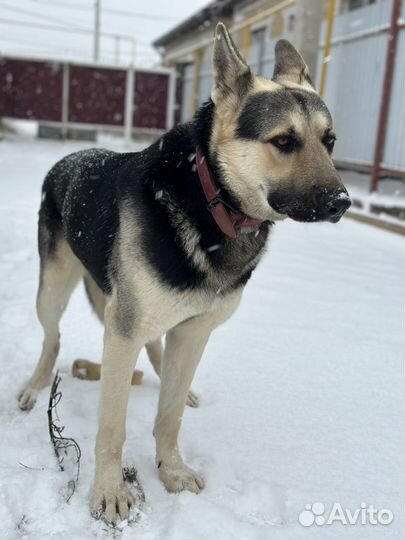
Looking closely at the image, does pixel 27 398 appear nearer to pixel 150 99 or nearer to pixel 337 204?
pixel 337 204

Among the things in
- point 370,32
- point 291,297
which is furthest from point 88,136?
point 291,297

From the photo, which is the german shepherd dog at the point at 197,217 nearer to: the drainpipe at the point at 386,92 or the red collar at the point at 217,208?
the red collar at the point at 217,208

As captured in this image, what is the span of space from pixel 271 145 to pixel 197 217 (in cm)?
38

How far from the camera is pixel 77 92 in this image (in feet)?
56.4

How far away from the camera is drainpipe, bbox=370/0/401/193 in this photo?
7.25 meters

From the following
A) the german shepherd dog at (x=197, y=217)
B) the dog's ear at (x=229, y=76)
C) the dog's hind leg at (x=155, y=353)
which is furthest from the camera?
the dog's hind leg at (x=155, y=353)

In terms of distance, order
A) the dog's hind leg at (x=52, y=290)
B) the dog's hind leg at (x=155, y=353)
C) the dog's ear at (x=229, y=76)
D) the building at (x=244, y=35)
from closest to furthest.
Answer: the dog's ear at (x=229, y=76)
the dog's hind leg at (x=52, y=290)
the dog's hind leg at (x=155, y=353)
the building at (x=244, y=35)

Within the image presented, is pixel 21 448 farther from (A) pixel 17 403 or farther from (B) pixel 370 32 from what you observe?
(B) pixel 370 32

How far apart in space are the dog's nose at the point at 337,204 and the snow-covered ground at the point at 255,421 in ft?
3.62

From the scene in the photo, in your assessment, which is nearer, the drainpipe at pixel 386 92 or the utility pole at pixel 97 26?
the drainpipe at pixel 386 92

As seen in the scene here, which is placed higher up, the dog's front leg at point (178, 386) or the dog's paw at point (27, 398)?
the dog's front leg at point (178, 386)

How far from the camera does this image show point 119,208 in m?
2.18

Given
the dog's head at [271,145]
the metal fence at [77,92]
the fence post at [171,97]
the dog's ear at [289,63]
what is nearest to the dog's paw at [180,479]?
the dog's head at [271,145]

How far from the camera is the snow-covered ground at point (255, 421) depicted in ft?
6.27
